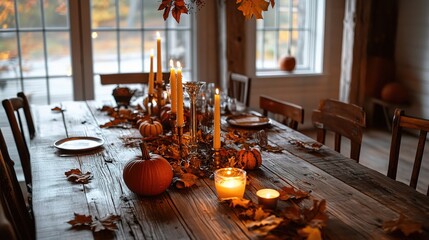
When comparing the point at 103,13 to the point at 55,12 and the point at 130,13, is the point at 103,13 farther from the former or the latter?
the point at 55,12

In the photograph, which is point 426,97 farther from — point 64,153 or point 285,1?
point 64,153

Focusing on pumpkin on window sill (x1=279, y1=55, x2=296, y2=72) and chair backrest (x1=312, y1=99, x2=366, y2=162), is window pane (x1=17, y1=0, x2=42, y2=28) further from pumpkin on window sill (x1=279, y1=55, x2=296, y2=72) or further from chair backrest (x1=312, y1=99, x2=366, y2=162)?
chair backrest (x1=312, y1=99, x2=366, y2=162)

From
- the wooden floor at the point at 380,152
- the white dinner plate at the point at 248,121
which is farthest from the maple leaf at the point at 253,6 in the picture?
the wooden floor at the point at 380,152

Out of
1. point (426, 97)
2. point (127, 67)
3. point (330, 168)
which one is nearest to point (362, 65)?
point (426, 97)

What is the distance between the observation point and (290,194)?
5.46 ft

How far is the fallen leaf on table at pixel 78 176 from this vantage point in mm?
1827

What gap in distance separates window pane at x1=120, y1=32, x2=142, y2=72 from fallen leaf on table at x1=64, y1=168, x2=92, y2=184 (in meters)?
2.81

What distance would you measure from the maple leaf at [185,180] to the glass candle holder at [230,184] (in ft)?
0.49

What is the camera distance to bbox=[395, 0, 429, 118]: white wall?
4988 millimetres

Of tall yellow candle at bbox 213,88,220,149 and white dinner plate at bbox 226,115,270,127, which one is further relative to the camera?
white dinner plate at bbox 226,115,270,127

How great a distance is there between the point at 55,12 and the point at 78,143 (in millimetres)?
2276

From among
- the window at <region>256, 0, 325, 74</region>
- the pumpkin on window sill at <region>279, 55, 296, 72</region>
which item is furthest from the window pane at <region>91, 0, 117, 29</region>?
the pumpkin on window sill at <region>279, 55, 296, 72</region>

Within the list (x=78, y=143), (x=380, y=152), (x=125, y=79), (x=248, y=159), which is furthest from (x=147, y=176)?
(x=380, y=152)

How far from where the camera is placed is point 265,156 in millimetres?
2141
